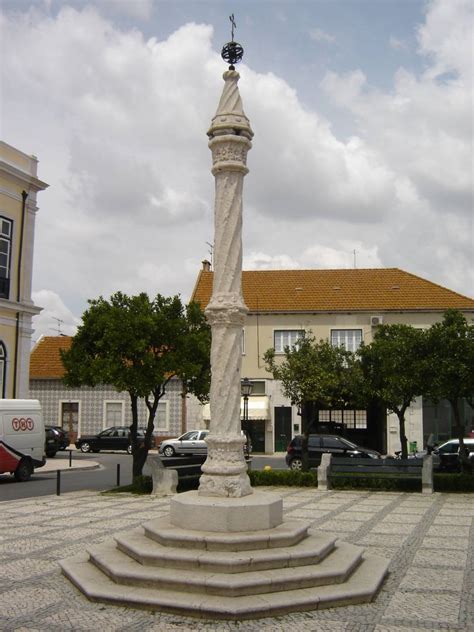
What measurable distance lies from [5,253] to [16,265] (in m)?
0.62

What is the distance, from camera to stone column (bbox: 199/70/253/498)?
29.0 feet

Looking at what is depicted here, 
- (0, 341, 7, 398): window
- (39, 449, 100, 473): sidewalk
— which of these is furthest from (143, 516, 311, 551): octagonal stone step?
(0, 341, 7, 398): window

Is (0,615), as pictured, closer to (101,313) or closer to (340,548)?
(340,548)

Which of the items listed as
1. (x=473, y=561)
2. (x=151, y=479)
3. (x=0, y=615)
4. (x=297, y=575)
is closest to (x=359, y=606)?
(x=297, y=575)

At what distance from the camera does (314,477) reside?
18.8 m

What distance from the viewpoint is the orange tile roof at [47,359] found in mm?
39719

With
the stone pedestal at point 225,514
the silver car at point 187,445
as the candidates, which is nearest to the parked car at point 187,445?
the silver car at point 187,445

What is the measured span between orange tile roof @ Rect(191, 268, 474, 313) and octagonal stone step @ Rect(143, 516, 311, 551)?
27.0 m

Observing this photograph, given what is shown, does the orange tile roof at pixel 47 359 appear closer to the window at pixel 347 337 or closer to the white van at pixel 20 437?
the window at pixel 347 337

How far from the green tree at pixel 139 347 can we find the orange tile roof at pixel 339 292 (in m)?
17.4

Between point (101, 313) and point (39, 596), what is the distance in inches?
432

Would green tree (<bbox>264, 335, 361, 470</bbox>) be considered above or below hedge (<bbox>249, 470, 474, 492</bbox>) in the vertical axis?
above

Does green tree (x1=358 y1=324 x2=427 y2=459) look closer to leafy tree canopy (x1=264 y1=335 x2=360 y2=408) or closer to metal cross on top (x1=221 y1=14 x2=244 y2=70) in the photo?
leafy tree canopy (x1=264 y1=335 x2=360 y2=408)

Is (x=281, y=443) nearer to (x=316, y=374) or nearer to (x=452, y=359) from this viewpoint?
(x=316, y=374)
